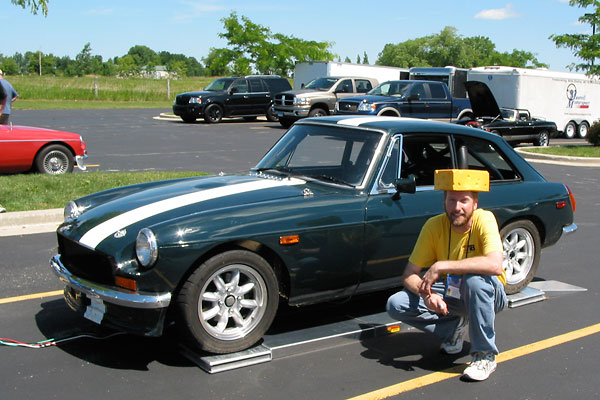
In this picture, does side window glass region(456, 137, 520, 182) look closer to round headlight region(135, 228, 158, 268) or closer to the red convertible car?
round headlight region(135, 228, 158, 268)

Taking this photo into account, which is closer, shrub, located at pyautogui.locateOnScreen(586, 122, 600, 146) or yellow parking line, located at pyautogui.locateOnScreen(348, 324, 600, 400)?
yellow parking line, located at pyautogui.locateOnScreen(348, 324, 600, 400)

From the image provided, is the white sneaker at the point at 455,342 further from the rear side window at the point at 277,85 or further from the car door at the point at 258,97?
the rear side window at the point at 277,85

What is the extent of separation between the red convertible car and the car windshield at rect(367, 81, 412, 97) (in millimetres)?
12755

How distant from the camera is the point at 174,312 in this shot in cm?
427

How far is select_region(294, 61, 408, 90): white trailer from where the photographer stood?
32.3m

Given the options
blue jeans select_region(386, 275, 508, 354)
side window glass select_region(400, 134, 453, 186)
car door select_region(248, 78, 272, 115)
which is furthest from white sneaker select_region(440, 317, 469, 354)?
car door select_region(248, 78, 272, 115)

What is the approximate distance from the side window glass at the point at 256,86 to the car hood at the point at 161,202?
73.9 ft

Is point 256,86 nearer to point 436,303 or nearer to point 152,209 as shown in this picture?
point 152,209

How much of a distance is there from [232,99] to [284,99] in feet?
9.38

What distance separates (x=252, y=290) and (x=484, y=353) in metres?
1.58

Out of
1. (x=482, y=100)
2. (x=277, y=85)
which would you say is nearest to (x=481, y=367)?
(x=482, y=100)

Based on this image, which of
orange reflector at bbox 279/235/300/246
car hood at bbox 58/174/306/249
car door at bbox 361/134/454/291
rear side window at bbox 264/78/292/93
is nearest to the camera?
car hood at bbox 58/174/306/249

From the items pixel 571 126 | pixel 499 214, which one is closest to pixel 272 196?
pixel 499 214

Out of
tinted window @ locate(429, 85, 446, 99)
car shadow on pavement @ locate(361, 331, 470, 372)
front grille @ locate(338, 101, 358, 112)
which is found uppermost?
tinted window @ locate(429, 85, 446, 99)
